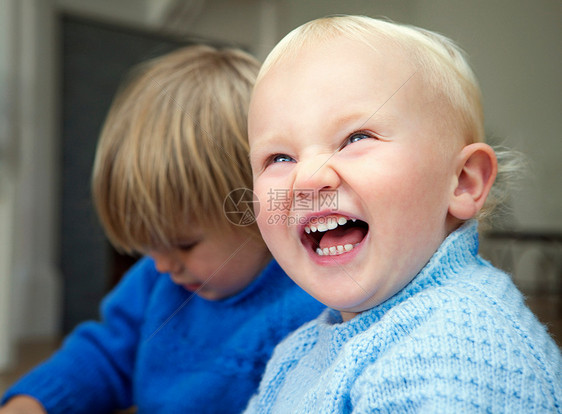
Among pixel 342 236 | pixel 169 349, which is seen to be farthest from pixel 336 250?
pixel 169 349

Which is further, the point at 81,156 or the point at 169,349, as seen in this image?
the point at 81,156

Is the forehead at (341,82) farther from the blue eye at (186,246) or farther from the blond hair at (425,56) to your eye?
the blue eye at (186,246)

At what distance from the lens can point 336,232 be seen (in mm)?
505

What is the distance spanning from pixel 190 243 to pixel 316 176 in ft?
1.26

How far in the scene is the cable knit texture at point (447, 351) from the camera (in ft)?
1.25

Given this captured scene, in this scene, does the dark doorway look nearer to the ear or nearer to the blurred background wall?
the blurred background wall

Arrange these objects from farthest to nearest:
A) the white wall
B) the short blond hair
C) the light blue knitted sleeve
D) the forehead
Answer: the white wall < the short blond hair < the forehead < the light blue knitted sleeve

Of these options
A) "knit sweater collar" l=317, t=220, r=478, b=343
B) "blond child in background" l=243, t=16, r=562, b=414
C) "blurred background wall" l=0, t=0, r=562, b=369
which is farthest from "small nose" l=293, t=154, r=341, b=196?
"blurred background wall" l=0, t=0, r=562, b=369

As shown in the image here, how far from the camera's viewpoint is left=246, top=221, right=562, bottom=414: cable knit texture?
0.38 meters

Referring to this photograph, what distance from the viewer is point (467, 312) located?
414mm

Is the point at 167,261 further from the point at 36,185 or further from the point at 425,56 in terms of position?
the point at 36,185

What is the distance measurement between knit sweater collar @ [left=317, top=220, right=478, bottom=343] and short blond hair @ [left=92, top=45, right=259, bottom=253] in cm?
31

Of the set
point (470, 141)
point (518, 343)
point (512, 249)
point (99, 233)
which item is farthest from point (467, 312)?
point (512, 249)

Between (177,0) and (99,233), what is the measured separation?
1.30 metres
